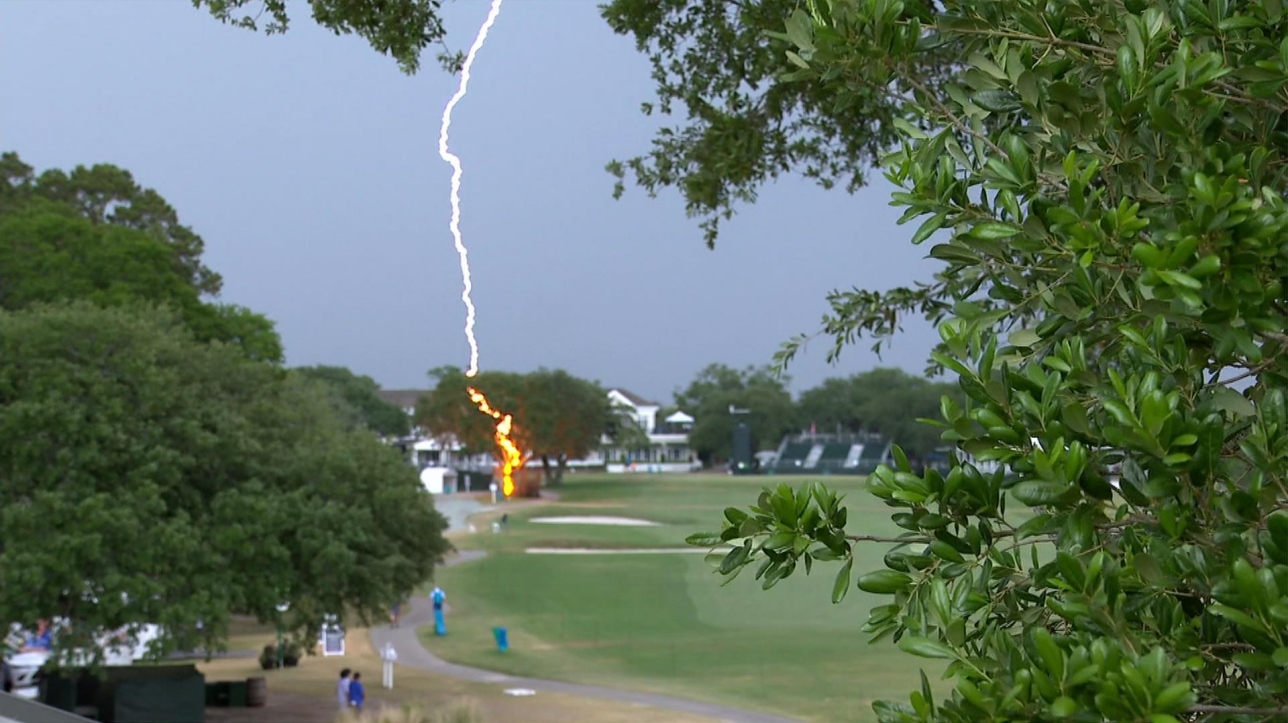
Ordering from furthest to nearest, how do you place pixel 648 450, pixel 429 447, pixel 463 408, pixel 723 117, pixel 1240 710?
1. pixel 648 450
2. pixel 429 447
3. pixel 463 408
4. pixel 723 117
5. pixel 1240 710

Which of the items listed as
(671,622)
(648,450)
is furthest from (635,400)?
(671,622)

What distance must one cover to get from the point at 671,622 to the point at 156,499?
771 inches

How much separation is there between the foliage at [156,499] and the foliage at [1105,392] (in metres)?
13.3

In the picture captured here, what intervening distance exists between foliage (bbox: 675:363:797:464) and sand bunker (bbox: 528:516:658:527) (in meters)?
3.32

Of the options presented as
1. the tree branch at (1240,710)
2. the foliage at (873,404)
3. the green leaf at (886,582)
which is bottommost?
the tree branch at (1240,710)

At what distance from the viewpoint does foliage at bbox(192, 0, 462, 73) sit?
5438mm

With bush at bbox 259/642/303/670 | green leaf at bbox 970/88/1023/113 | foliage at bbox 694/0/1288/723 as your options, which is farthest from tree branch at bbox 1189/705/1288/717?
bush at bbox 259/642/303/670

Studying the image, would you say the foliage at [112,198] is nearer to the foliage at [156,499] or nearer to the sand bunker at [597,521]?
the foliage at [156,499]

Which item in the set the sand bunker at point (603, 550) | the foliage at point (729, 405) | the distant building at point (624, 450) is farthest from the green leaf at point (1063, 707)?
the distant building at point (624, 450)

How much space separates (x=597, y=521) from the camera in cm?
5316

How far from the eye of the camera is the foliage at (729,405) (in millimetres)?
40562

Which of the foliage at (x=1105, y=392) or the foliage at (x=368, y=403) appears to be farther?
the foliage at (x=368, y=403)

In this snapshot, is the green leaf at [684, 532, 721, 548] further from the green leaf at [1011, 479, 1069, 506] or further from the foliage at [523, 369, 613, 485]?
the foliage at [523, 369, 613, 485]

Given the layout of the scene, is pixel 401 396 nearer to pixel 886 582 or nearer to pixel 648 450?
pixel 648 450
